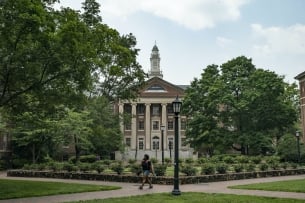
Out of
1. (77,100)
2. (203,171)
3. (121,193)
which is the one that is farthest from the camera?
(203,171)

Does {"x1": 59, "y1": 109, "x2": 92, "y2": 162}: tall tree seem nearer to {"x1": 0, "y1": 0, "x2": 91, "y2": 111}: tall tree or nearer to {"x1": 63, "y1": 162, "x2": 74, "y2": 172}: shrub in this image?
{"x1": 63, "y1": 162, "x2": 74, "y2": 172}: shrub

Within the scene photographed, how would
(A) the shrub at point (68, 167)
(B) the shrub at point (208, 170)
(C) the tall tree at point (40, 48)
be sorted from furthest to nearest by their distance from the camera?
(A) the shrub at point (68, 167)
(B) the shrub at point (208, 170)
(C) the tall tree at point (40, 48)

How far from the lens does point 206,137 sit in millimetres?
50125

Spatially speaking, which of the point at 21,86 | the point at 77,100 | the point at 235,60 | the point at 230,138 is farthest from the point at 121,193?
the point at 235,60

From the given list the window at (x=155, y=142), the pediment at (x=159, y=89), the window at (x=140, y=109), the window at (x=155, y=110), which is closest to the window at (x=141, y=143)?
the window at (x=155, y=142)

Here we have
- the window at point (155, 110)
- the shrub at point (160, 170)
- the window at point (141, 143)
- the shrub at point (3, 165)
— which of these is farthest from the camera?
the window at point (155, 110)

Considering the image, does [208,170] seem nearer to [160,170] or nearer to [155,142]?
[160,170]

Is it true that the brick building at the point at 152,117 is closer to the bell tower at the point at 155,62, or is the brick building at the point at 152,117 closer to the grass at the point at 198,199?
the bell tower at the point at 155,62

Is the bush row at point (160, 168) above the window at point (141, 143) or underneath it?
underneath

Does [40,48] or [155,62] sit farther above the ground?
[155,62]

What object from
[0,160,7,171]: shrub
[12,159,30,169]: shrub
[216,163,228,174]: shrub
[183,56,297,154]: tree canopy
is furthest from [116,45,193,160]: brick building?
[216,163,228,174]: shrub

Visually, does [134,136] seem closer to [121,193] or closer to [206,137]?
[206,137]

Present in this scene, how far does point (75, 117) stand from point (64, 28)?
79.8ft

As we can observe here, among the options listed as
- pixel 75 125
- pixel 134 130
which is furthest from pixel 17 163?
pixel 134 130
